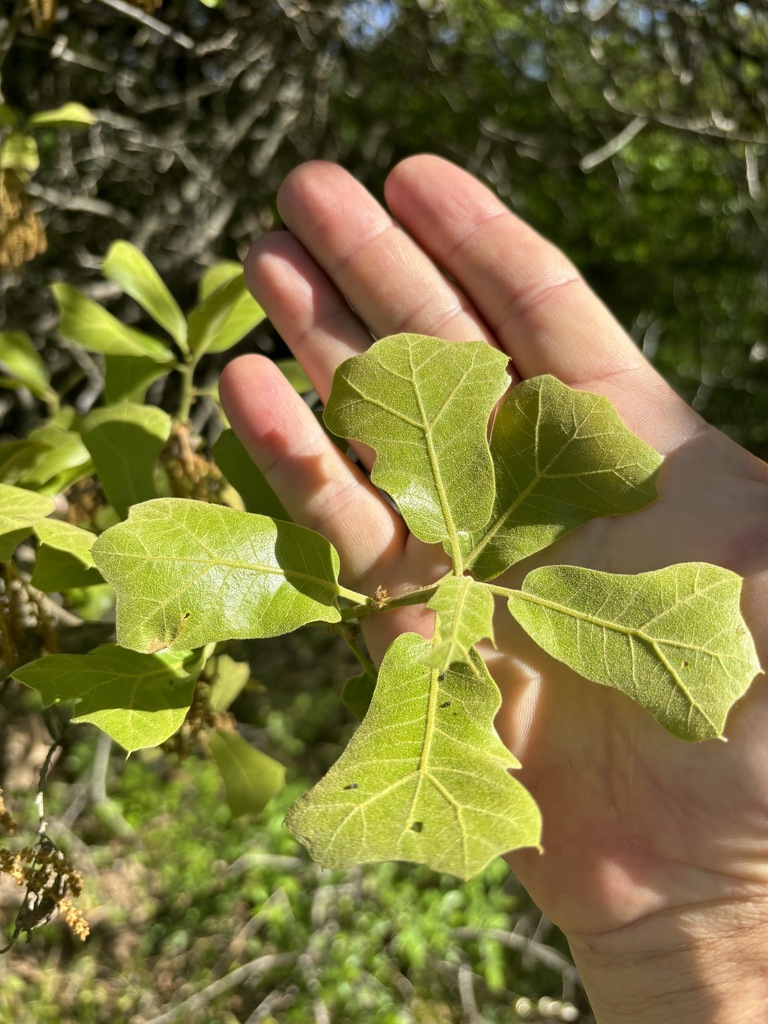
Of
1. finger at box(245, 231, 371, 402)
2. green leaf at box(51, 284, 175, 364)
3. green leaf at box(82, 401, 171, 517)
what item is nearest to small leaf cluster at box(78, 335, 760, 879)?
green leaf at box(82, 401, 171, 517)

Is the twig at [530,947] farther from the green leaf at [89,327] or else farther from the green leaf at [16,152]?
the green leaf at [16,152]

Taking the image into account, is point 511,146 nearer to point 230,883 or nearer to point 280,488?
point 280,488

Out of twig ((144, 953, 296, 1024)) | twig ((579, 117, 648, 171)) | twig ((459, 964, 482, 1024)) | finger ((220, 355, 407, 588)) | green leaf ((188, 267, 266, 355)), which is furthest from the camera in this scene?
twig ((459, 964, 482, 1024))

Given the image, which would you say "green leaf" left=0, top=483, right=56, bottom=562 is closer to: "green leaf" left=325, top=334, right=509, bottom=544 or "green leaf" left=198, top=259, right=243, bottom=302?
"green leaf" left=325, top=334, right=509, bottom=544

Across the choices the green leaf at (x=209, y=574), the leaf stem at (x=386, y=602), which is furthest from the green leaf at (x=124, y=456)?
the leaf stem at (x=386, y=602)

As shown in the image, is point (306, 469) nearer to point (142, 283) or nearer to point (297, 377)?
point (297, 377)

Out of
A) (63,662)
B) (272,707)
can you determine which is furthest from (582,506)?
(272,707)
